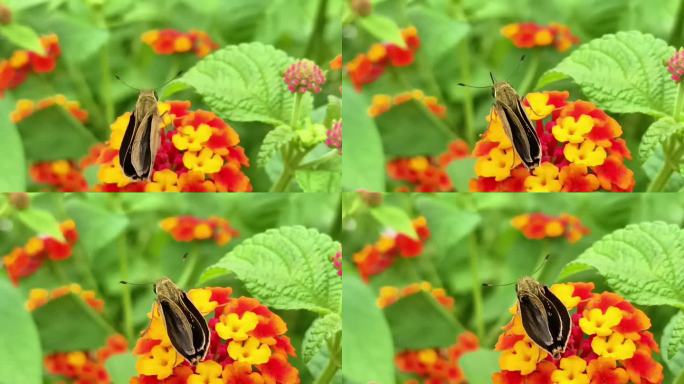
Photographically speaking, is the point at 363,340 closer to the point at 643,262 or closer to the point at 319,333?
the point at 319,333

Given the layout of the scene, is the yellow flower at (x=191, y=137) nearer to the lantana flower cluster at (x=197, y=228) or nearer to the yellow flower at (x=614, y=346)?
the lantana flower cluster at (x=197, y=228)

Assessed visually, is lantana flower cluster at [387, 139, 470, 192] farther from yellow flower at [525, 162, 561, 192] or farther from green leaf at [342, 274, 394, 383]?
green leaf at [342, 274, 394, 383]

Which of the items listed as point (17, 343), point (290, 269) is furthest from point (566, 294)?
point (17, 343)

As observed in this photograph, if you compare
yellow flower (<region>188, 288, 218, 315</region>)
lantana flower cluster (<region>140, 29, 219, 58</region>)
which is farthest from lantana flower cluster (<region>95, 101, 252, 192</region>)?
yellow flower (<region>188, 288, 218, 315</region>)

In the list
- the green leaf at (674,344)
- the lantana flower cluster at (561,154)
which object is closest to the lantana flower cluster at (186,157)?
the lantana flower cluster at (561,154)

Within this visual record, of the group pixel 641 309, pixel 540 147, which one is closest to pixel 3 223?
pixel 540 147
